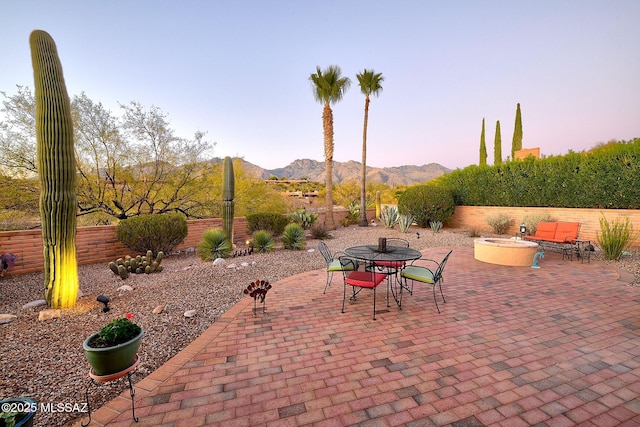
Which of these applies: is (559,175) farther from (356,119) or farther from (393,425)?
(393,425)

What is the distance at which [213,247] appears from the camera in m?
7.52

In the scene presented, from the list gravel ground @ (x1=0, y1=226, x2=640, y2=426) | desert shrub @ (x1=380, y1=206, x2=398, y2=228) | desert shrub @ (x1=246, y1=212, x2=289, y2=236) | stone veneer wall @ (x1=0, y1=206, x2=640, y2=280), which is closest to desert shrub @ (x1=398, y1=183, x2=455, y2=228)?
desert shrub @ (x1=380, y1=206, x2=398, y2=228)

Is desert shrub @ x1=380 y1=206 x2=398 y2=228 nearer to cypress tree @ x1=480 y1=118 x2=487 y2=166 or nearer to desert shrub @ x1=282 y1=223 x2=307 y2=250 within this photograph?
desert shrub @ x1=282 y1=223 x2=307 y2=250

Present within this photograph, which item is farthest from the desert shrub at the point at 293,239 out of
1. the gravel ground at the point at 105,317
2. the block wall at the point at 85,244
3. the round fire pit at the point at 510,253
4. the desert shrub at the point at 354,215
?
the desert shrub at the point at 354,215

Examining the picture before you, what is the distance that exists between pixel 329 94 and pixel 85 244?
13.4 metres

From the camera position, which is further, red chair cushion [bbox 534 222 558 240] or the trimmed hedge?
the trimmed hedge

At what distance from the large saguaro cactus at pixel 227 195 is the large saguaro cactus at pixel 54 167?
4500 millimetres

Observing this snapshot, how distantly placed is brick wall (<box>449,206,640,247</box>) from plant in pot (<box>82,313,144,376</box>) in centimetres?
1344

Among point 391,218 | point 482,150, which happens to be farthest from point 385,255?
point 482,150

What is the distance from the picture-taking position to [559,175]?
10.8m

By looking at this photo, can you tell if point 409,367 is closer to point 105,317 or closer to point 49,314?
point 105,317

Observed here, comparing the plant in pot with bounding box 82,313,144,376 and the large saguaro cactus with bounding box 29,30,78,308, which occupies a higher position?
the large saguaro cactus with bounding box 29,30,78,308

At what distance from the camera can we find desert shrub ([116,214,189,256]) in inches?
289

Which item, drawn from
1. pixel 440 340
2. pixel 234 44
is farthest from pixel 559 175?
pixel 234 44
